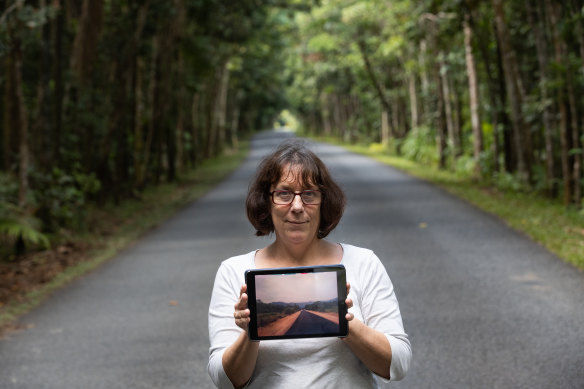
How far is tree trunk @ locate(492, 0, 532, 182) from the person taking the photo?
18281mm

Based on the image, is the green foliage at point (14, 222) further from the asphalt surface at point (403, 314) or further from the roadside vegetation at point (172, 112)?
the asphalt surface at point (403, 314)

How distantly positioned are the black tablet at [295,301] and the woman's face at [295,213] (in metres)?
0.40

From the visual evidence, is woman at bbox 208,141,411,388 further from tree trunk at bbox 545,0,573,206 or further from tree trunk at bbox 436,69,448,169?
tree trunk at bbox 436,69,448,169

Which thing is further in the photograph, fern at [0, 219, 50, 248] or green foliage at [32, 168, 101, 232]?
green foliage at [32, 168, 101, 232]

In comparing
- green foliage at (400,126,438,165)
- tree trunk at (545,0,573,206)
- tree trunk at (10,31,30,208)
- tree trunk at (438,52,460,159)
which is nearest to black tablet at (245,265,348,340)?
tree trunk at (10,31,30,208)

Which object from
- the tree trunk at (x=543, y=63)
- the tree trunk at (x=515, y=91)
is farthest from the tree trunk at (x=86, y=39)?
the tree trunk at (x=515, y=91)

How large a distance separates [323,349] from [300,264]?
34 centimetres

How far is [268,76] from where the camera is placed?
51.7m

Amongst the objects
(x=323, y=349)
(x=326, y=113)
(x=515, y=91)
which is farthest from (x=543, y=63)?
(x=326, y=113)

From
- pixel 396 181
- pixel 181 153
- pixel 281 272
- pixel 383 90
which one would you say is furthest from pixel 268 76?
pixel 281 272

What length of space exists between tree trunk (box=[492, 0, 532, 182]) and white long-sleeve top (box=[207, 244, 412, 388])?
1629 cm

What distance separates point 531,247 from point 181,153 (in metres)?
20.5

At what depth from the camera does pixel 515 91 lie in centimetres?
1859

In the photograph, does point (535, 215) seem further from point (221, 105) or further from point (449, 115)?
point (221, 105)
